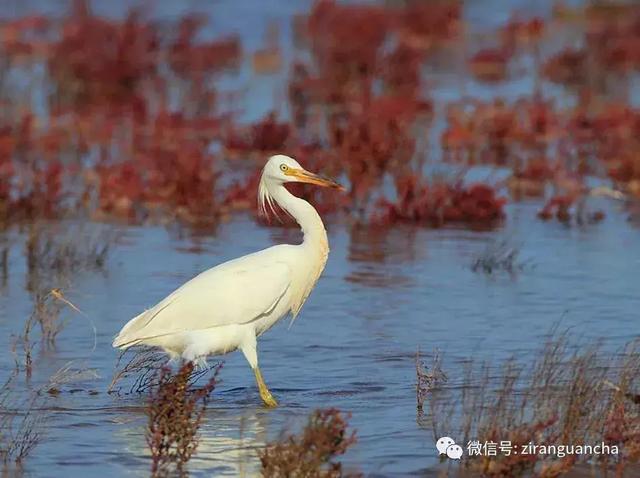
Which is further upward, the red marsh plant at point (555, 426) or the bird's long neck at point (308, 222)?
the bird's long neck at point (308, 222)

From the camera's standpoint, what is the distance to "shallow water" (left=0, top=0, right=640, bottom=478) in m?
6.61

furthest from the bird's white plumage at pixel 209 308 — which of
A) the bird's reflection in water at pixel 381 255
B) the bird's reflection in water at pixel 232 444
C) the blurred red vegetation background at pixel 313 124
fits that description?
the blurred red vegetation background at pixel 313 124

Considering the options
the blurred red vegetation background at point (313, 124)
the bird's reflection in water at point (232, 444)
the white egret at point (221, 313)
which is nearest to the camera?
the bird's reflection in water at point (232, 444)

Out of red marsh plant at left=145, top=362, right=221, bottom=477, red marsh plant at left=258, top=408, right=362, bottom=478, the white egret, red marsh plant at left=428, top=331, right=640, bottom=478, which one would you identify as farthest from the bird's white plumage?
red marsh plant at left=258, top=408, right=362, bottom=478

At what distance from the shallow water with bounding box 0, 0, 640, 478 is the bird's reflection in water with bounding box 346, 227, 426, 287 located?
16mm

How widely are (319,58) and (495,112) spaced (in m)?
3.53

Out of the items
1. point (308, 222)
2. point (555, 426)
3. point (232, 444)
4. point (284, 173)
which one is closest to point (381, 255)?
point (284, 173)

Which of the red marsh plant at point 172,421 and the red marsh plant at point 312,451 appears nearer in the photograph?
the red marsh plant at point 312,451

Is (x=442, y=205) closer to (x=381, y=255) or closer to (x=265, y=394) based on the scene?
(x=381, y=255)

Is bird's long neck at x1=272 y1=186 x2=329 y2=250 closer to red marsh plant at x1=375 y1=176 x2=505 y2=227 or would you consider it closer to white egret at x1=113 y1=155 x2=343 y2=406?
white egret at x1=113 y1=155 x2=343 y2=406

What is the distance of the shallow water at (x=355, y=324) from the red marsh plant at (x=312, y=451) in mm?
773

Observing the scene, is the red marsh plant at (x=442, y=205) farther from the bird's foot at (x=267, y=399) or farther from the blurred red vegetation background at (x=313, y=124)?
the bird's foot at (x=267, y=399)

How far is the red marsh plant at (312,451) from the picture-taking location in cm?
526

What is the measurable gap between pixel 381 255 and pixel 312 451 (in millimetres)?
6094
